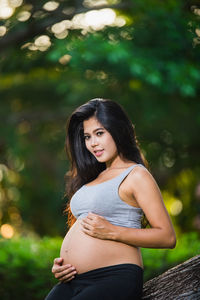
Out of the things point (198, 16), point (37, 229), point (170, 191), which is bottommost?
point (37, 229)

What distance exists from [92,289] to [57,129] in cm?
949

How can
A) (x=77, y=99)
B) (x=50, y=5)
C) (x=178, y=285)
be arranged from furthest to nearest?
(x=77, y=99)
(x=50, y=5)
(x=178, y=285)

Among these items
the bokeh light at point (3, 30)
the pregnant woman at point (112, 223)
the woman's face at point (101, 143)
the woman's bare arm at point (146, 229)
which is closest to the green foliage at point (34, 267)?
the pregnant woman at point (112, 223)

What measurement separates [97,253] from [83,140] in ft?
3.04

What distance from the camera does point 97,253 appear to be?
8.46 ft

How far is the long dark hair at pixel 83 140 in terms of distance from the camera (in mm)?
2892

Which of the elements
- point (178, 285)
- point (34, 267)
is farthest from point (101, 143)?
point (34, 267)

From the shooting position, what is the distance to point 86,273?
8.55 ft

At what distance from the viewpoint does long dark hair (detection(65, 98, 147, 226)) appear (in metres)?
2.89

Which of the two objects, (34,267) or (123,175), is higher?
(123,175)

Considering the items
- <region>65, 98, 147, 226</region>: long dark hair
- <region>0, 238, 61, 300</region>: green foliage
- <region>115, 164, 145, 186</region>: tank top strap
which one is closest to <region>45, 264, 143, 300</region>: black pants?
<region>115, 164, 145, 186</region>: tank top strap

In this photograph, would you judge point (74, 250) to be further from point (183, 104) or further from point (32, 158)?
point (32, 158)

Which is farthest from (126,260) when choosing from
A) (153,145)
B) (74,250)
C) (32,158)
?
(32,158)

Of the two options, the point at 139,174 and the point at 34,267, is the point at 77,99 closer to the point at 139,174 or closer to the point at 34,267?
the point at 34,267
